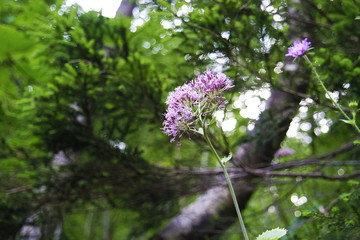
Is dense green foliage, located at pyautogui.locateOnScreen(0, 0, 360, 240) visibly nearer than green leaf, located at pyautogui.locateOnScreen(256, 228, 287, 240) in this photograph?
No

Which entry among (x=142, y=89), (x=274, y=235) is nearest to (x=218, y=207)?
(x=142, y=89)

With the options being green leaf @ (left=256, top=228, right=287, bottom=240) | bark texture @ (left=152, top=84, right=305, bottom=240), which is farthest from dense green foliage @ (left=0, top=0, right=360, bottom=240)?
green leaf @ (left=256, top=228, right=287, bottom=240)

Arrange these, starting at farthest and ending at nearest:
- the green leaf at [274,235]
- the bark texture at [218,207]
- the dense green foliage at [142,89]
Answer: the bark texture at [218,207], the dense green foliage at [142,89], the green leaf at [274,235]

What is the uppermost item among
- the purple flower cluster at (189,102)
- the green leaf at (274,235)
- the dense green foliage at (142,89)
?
the dense green foliage at (142,89)

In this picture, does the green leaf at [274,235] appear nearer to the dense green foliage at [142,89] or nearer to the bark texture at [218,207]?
the dense green foliage at [142,89]

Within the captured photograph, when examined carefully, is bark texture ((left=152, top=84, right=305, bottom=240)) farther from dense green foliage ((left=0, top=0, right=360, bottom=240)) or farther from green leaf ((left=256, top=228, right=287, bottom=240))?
green leaf ((left=256, top=228, right=287, bottom=240))

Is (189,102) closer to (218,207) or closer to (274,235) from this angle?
(274,235)

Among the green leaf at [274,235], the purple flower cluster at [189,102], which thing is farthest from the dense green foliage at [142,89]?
the purple flower cluster at [189,102]

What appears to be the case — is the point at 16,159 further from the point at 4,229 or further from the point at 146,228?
the point at 146,228
